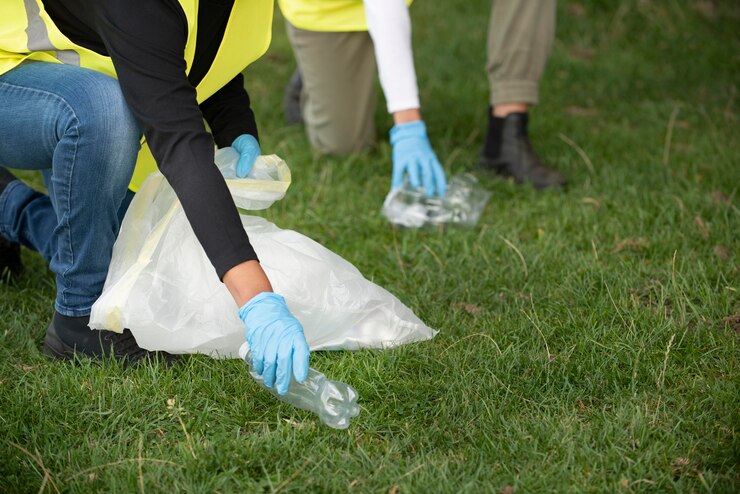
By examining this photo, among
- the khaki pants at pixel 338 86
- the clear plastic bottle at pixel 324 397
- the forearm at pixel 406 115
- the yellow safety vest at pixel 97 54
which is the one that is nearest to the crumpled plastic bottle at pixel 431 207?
the forearm at pixel 406 115

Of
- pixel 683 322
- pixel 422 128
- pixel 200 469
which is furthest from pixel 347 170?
pixel 200 469

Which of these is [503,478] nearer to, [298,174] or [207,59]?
[207,59]

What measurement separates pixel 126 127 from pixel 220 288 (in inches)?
16.4

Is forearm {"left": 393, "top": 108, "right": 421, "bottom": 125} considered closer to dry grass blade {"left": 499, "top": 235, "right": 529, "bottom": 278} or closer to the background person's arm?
the background person's arm

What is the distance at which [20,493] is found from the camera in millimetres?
1663

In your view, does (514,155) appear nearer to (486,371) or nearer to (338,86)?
(338,86)

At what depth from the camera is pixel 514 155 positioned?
Result: 3332mm

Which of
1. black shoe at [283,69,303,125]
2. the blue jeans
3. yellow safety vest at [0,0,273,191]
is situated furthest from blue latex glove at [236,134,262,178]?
black shoe at [283,69,303,125]

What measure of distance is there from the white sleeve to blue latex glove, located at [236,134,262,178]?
52cm

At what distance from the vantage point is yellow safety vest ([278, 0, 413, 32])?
334cm

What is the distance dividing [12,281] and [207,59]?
2.99 feet

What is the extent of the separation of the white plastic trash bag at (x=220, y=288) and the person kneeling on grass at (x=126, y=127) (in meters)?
0.06

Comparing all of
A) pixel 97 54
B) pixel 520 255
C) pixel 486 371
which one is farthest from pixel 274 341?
pixel 520 255

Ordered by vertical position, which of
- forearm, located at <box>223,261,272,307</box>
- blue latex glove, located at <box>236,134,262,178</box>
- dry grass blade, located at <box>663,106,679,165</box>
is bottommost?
dry grass blade, located at <box>663,106,679,165</box>
